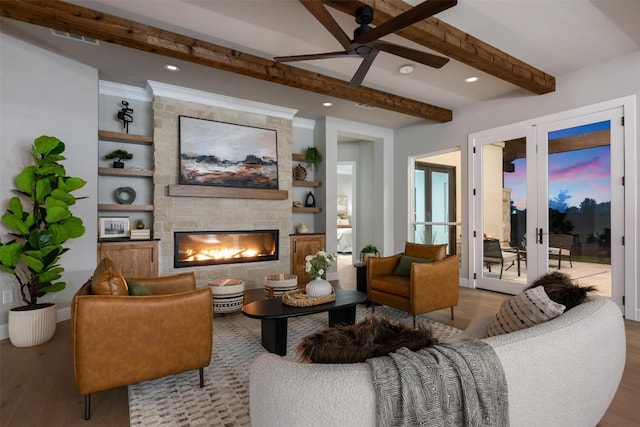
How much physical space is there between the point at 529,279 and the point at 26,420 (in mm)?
5439

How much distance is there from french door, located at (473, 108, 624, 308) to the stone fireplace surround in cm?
324

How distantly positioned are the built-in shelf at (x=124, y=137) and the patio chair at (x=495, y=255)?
17.7ft

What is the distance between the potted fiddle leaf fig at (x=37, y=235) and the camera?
2965 mm

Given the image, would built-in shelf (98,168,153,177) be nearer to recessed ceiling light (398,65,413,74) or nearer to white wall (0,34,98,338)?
white wall (0,34,98,338)

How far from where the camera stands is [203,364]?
2.20 metres

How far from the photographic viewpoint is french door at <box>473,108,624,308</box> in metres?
3.89

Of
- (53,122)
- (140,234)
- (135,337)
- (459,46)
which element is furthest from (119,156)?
(459,46)

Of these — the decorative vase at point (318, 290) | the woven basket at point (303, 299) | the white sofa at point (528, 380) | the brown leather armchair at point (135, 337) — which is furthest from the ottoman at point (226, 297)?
the white sofa at point (528, 380)

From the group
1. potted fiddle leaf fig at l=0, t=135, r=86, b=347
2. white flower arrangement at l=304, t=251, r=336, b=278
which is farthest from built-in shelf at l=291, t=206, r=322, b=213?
potted fiddle leaf fig at l=0, t=135, r=86, b=347

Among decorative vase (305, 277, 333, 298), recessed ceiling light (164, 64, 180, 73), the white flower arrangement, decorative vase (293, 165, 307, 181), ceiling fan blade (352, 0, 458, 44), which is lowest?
decorative vase (305, 277, 333, 298)

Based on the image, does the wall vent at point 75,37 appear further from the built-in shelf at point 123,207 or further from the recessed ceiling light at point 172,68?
the built-in shelf at point 123,207

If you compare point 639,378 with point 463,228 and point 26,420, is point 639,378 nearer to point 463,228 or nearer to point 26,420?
point 463,228

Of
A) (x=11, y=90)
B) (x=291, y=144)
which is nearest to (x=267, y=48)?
(x=291, y=144)

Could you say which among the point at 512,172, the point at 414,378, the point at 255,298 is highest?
the point at 512,172
